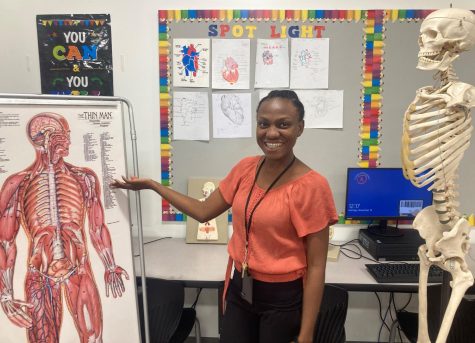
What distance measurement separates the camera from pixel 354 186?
212 cm

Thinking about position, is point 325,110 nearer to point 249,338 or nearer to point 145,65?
point 145,65

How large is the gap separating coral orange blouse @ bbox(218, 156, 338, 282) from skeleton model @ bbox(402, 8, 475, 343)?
29 cm

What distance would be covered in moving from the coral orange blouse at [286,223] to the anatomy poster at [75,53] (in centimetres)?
140

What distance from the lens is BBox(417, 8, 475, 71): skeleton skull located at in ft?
3.44

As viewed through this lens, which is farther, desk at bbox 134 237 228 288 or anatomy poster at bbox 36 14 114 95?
anatomy poster at bbox 36 14 114 95

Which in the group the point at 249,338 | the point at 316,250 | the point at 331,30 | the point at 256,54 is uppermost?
the point at 331,30

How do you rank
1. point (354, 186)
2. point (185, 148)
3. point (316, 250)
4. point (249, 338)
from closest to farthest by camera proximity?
point (316, 250)
point (249, 338)
point (354, 186)
point (185, 148)

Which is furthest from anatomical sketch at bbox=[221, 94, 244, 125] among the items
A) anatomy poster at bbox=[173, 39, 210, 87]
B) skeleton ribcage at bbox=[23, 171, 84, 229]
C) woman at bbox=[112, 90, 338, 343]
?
skeleton ribcage at bbox=[23, 171, 84, 229]

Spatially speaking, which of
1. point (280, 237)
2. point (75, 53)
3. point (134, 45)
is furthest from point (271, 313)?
point (75, 53)

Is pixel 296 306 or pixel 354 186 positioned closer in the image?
pixel 296 306

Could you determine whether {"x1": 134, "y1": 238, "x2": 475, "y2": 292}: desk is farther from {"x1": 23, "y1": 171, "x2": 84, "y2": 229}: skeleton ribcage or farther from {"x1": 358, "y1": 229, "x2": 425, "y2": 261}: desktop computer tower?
{"x1": 23, "y1": 171, "x2": 84, "y2": 229}: skeleton ribcage

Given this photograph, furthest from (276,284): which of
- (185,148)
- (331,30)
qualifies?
(331,30)

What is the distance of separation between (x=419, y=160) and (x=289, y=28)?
132cm

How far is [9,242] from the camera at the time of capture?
54.4 inches
